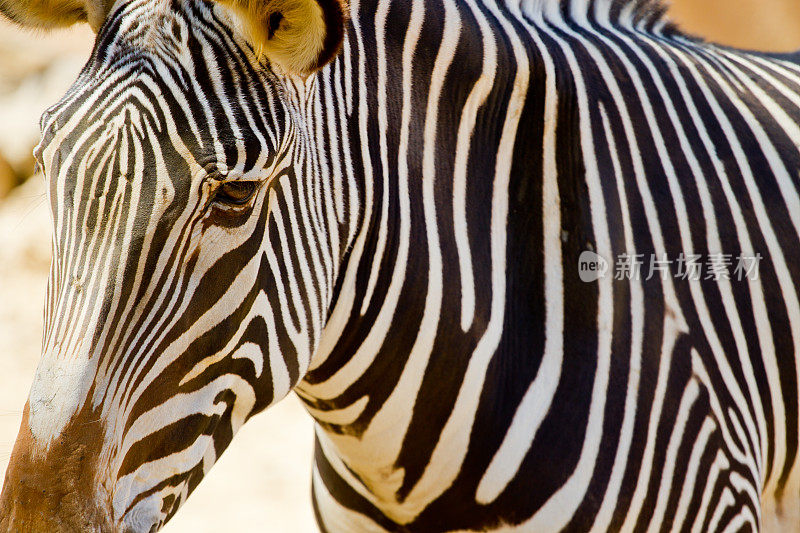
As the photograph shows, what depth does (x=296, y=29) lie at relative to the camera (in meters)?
1.52

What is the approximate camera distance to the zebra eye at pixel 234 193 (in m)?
1.44

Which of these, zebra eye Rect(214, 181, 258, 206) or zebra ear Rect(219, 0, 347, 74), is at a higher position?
zebra ear Rect(219, 0, 347, 74)

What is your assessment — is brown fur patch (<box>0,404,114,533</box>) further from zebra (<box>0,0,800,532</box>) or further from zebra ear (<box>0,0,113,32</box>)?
zebra ear (<box>0,0,113,32</box>)

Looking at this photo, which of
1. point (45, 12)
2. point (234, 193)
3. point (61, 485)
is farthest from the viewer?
point (45, 12)

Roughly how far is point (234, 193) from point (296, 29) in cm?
35

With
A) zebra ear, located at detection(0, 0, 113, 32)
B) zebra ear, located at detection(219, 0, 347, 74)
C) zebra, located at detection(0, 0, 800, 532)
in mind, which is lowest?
zebra, located at detection(0, 0, 800, 532)

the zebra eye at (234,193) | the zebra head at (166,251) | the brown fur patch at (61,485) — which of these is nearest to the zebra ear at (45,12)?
the zebra head at (166,251)

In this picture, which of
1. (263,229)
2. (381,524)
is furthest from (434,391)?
(263,229)

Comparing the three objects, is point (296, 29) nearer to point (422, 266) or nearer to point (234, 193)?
point (234, 193)

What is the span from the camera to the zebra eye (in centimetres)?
144

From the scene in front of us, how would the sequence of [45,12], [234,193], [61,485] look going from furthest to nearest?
[45,12] → [234,193] → [61,485]

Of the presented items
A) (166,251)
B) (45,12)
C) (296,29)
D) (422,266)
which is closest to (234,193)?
(166,251)

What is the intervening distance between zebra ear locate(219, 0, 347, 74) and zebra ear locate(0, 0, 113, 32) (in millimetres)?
496

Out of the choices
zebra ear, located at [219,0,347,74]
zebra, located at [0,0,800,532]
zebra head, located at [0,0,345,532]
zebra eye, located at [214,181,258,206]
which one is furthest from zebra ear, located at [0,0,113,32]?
zebra eye, located at [214,181,258,206]
